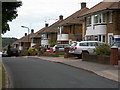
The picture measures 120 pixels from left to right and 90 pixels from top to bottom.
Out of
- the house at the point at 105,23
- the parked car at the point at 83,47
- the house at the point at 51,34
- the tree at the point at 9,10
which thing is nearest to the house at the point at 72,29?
the house at the point at 51,34

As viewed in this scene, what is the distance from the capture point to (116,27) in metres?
35.3

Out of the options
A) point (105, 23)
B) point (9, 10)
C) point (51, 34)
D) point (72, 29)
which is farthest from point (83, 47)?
point (51, 34)

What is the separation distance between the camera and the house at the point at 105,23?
3522cm

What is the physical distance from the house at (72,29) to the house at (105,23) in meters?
14.5

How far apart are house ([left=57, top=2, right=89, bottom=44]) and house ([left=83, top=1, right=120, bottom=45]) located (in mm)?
14497

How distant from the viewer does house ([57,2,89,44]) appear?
187ft

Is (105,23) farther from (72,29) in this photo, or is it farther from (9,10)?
(72,29)

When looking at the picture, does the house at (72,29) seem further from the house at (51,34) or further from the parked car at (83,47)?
the parked car at (83,47)

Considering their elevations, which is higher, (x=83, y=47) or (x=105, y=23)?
(x=105, y=23)

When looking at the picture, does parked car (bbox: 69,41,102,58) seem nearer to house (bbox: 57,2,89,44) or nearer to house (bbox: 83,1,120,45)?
house (bbox: 83,1,120,45)

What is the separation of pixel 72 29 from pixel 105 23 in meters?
21.0

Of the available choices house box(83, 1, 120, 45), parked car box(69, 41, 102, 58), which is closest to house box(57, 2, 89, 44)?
house box(83, 1, 120, 45)

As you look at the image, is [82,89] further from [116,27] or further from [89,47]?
[116,27]

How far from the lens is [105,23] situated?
1465 inches
